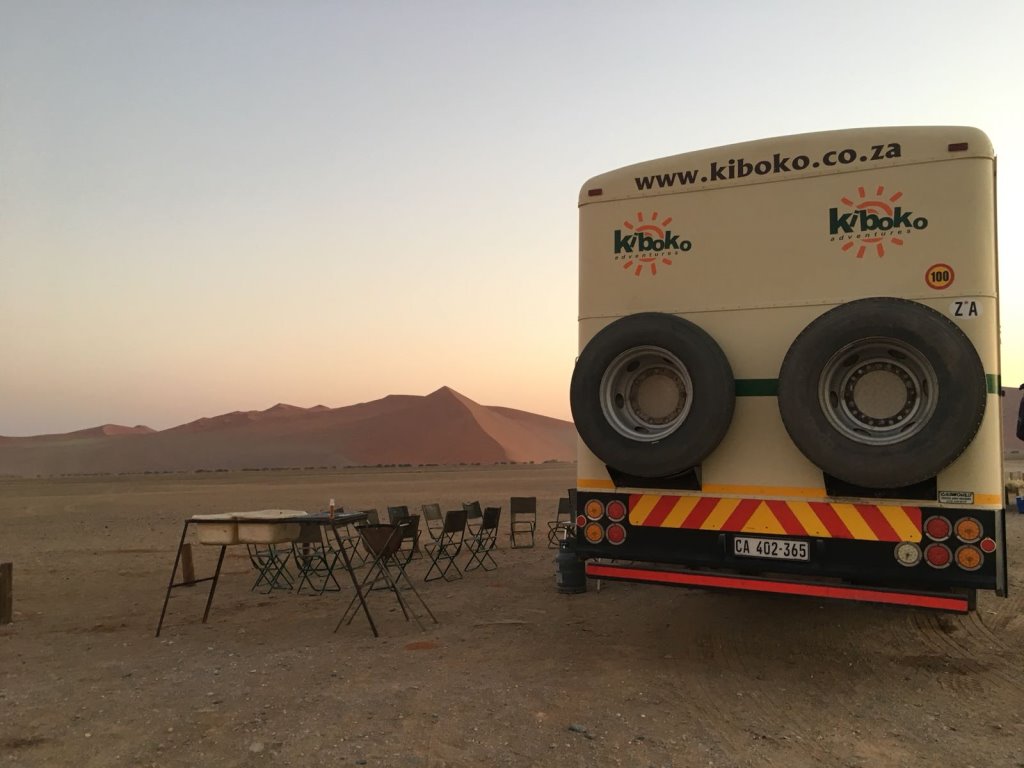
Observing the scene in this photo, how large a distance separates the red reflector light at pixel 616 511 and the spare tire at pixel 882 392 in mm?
1270

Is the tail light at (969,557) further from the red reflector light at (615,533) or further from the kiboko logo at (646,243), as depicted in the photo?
the kiboko logo at (646,243)

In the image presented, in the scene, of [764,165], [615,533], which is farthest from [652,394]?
[764,165]

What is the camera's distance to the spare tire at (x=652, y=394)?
4.88 meters

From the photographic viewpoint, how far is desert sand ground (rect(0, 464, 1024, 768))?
400 cm

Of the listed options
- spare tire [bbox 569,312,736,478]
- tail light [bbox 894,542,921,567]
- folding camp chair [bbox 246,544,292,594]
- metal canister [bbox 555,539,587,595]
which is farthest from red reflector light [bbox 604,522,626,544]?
folding camp chair [bbox 246,544,292,594]

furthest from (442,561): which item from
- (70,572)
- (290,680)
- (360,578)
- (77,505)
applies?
(77,505)

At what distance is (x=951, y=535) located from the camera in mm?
4383

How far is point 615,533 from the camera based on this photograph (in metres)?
5.32

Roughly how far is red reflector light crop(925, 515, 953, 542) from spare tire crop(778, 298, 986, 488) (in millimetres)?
313

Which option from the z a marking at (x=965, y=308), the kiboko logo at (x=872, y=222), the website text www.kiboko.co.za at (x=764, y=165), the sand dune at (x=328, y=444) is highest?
the website text www.kiboko.co.za at (x=764, y=165)

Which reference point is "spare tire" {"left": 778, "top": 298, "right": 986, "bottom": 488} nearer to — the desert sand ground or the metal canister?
the desert sand ground

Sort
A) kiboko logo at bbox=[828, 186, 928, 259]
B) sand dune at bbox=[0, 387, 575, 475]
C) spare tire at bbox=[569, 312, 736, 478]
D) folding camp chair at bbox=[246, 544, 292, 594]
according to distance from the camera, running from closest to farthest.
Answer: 1. kiboko logo at bbox=[828, 186, 928, 259]
2. spare tire at bbox=[569, 312, 736, 478]
3. folding camp chair at bbox=[246, 544, 292, 594]
4. sand dune at bbox=[0, 387, 575, 475]

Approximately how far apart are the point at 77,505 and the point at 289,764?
22494mm

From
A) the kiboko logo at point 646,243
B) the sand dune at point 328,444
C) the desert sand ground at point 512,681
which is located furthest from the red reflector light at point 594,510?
the sand dune at point 328,444
